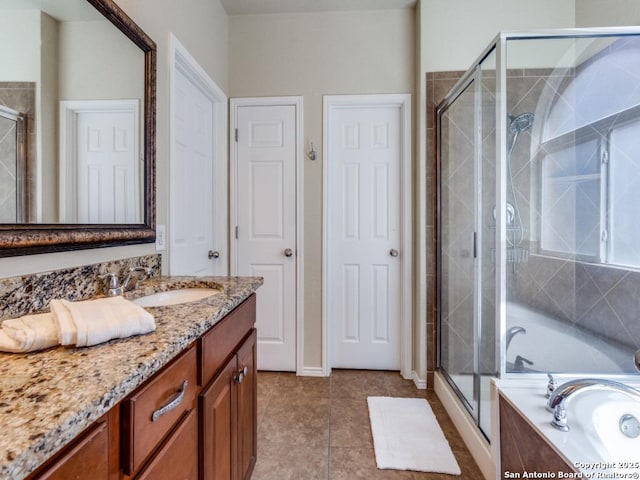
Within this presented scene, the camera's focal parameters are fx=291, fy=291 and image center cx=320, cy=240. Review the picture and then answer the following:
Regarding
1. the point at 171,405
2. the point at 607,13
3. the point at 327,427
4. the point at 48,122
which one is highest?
the point at 607,13

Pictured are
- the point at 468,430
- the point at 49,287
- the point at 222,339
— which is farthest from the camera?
the point at 468,430

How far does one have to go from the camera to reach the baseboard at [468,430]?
4.46ft

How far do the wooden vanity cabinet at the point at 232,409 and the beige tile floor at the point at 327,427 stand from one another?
29cm

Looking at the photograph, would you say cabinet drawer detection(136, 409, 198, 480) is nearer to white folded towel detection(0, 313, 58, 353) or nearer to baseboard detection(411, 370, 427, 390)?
white folded towel detection(0, 313, 58, 353)

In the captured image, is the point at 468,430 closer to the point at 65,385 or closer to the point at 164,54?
the point at 65,385

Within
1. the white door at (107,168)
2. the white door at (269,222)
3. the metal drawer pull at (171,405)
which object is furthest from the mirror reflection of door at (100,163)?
the white door at (269,222)

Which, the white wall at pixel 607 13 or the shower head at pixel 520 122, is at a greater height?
the white wall at pixel 607 13

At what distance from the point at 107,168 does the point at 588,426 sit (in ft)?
6.47

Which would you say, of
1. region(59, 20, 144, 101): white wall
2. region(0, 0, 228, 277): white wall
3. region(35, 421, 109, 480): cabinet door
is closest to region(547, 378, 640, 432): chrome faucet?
region(35, 421, 109, 480): cabinet door

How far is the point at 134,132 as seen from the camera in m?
1.20

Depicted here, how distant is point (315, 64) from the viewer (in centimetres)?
226

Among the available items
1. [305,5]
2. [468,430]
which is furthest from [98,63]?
[468,430]

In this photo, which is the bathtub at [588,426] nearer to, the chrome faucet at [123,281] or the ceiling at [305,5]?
the chrome faucet at [123,281]

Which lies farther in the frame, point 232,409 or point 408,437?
point 408,437
